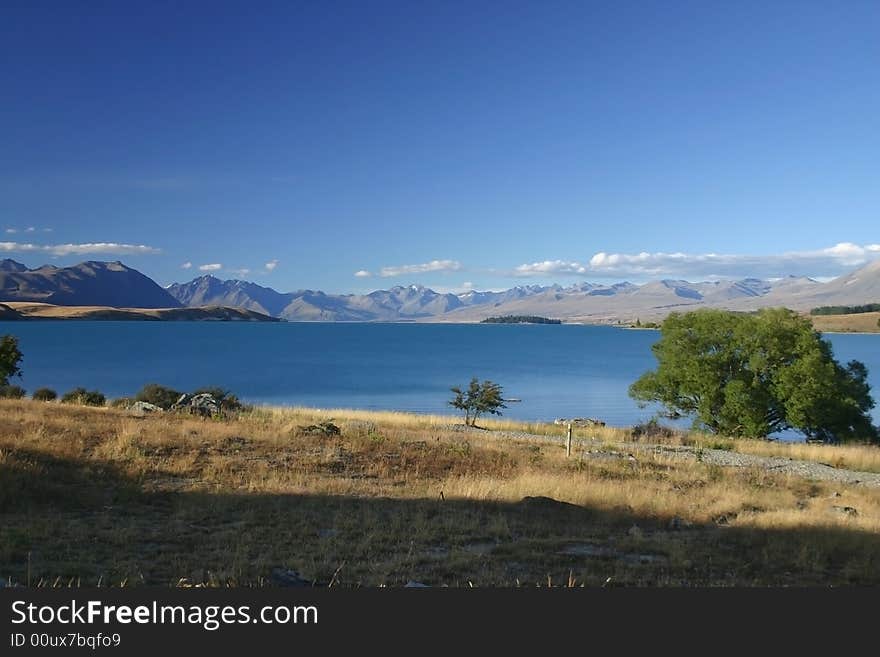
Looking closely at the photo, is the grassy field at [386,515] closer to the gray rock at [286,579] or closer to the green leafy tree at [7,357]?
the gray rock at [286,579]

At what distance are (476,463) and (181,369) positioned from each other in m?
80.7

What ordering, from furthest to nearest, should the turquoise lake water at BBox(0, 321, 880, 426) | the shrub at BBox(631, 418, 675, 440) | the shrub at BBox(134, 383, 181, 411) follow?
the turquoise lake water at BBox(0, 321, 880, 426), the shrub at BBox(134, 383, 181, 411), the shrub at BBox(631, 418, 675, 440)

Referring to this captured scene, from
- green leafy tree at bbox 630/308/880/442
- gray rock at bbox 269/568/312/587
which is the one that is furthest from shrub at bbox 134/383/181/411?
gray rock at bbox 269/568/312/587

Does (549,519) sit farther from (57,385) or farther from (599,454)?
(57,385)

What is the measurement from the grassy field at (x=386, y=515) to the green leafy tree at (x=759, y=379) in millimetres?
19960

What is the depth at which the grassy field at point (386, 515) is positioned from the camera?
8.34 meters

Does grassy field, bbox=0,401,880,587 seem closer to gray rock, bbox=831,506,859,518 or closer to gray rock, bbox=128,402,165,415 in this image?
gray rock, bbox=831,506,859,518

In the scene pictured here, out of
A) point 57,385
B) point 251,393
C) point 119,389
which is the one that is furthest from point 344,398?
point 57,385

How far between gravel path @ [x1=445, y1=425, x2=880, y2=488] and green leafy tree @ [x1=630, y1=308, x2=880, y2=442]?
40.7 feet

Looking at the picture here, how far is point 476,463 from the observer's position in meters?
19.1

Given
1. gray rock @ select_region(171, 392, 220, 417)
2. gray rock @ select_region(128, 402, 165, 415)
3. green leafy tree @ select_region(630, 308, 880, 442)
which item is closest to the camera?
gray rock @ select_region(128, 402, 165, 415)

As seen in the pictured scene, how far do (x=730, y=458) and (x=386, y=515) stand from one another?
710 inches

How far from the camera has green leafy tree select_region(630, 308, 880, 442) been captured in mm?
38344

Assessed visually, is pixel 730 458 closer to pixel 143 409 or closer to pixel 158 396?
pixel 143 409
